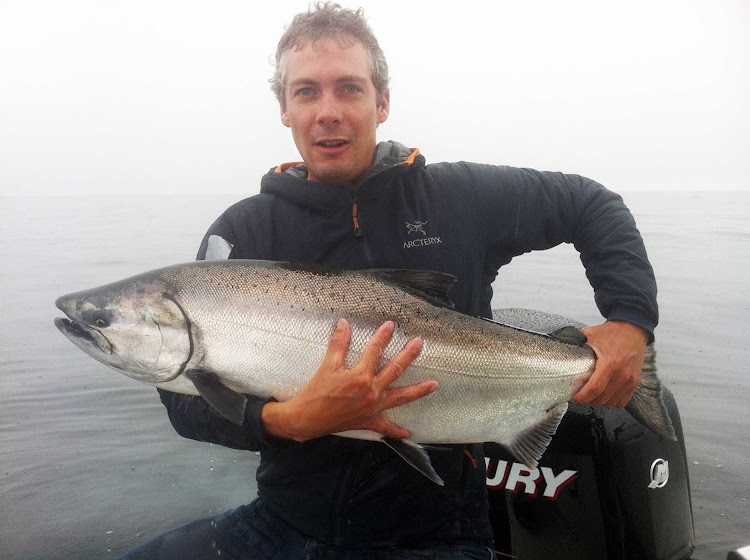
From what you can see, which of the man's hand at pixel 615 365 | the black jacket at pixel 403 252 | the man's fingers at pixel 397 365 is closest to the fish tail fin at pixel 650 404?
the man's hand at pixel 615 365

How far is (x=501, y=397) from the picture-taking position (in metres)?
2.49

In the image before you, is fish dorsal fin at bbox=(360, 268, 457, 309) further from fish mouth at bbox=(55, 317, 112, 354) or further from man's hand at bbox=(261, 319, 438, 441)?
fish mouth at bbox=(55, 317, 112, 354)

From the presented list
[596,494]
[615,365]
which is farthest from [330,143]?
[596,494]

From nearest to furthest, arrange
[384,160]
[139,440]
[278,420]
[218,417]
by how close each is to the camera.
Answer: [278,420]
[218,417]
[384,160]
[139,440]

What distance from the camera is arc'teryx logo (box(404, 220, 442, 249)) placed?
109 inches

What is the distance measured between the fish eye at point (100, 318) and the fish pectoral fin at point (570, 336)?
1.93 m

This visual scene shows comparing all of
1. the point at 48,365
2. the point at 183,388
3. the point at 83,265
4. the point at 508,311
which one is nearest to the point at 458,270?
the point at 508,311

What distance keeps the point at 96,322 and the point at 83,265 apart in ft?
52.4

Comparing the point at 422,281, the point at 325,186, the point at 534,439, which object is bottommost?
the point at 534,439

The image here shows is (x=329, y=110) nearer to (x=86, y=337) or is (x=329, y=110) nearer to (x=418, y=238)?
(x=418, y=238)

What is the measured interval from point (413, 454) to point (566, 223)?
1468 millimetres

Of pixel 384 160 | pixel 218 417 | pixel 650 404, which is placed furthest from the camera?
pixel 384 160

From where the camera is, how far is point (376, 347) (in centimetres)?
211

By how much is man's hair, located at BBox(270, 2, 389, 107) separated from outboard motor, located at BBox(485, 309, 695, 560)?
1.98 meters
